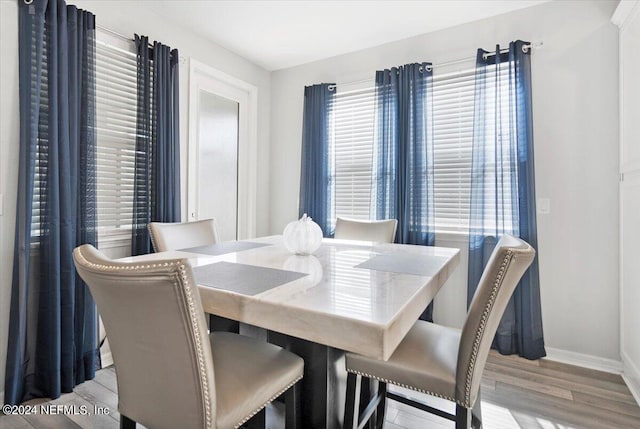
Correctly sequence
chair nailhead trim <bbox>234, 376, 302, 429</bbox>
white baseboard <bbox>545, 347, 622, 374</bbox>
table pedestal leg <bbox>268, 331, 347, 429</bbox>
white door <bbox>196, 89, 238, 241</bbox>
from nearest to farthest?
chair nailhead trim <bbox>234, 376, 302, 429</bbox> < table pedestal leg <bbox>268, 331, 347, 429</bbox> < white baseboard <bbox>545, 347, 622, 374</bbox> < white door <bbox>196, 89, 238, 241</bbox>

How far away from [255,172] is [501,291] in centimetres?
301

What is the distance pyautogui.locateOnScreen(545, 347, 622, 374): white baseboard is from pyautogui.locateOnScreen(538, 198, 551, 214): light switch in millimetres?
1003

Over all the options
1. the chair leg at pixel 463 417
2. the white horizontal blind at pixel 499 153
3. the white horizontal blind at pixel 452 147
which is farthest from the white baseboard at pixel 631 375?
the chair leg at pixel 463 417

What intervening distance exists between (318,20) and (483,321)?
8.51 feet

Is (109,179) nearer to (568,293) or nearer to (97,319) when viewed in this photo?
(97,319)

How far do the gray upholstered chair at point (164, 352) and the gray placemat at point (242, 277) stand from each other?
9.1 inches

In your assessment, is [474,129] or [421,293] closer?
[421,293]

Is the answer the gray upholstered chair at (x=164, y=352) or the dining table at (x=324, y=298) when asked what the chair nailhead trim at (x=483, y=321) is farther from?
the gray upholstered chair at (x=164, y=352)

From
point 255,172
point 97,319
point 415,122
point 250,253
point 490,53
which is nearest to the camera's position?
point 250,253

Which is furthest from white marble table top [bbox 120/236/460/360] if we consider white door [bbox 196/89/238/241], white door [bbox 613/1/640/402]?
white door [bbox 196/89/238/241]

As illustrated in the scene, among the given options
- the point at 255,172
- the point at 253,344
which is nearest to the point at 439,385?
the point at 253,344

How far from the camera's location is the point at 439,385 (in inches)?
44.5

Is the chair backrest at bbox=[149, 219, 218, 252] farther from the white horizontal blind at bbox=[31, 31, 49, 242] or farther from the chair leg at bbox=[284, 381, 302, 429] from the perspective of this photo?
the chair leg at bbox=[284, 381, 302, 429]

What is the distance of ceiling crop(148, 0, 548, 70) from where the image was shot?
2.50 meters
